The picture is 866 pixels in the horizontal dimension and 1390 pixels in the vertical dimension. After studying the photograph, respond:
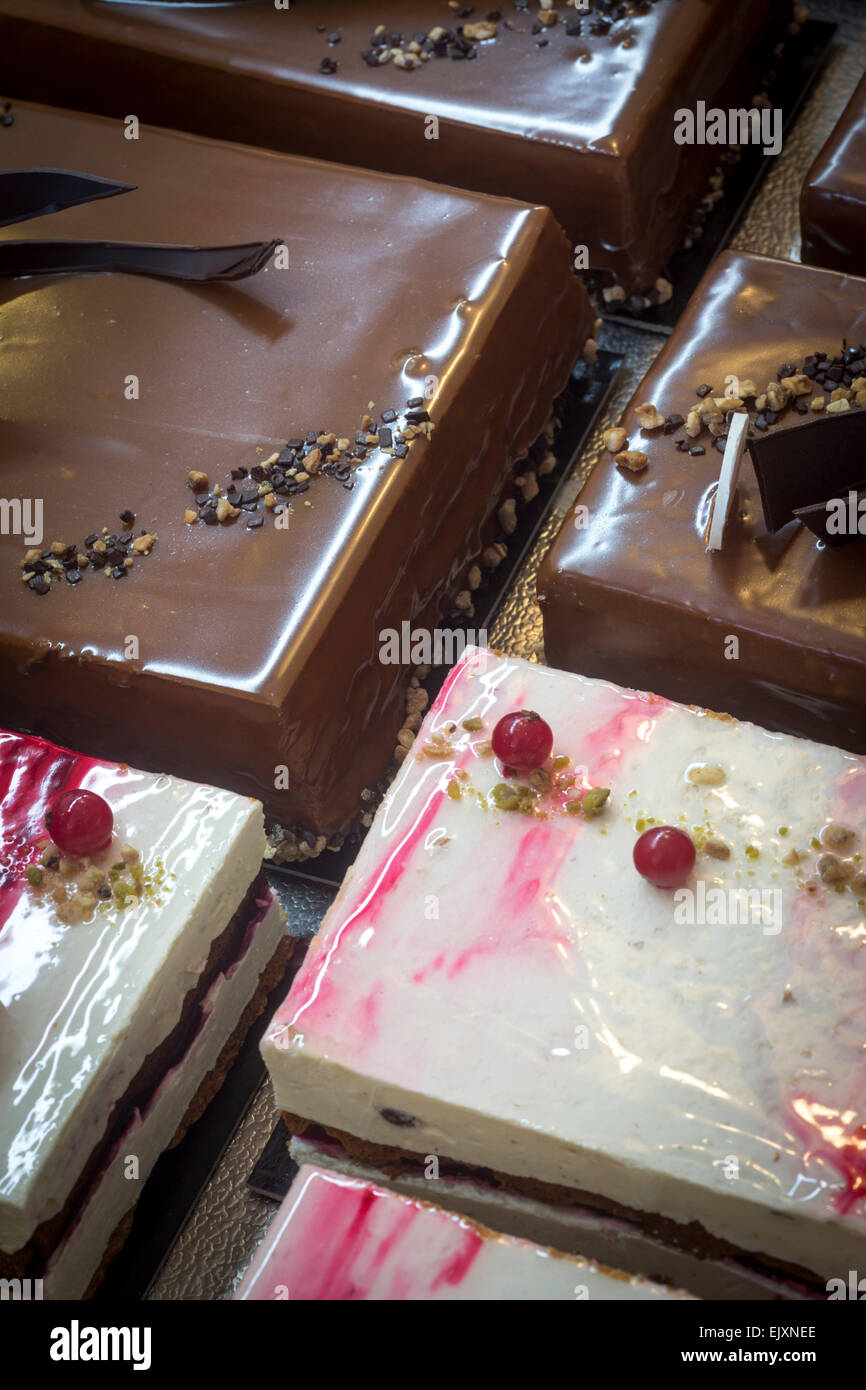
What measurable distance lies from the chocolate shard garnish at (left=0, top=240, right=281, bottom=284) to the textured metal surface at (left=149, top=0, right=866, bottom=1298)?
931 mm

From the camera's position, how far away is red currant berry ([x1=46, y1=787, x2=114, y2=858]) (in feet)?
9.07

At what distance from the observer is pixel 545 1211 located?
2.67 metres

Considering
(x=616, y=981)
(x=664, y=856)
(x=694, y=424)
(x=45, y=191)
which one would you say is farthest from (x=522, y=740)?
(x=45, y=191)

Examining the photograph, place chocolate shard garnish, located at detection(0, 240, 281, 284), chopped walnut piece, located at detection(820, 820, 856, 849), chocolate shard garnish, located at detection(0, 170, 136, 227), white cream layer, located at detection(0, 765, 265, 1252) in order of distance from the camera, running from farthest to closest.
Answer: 1. chocolate shard garnish, located at detection(0, 170, 136, 227)
2. chocolate shard garnish, located at detection(0, 240, 281, 284)
3. chopped walnut piece, located at detection(820, 820, 856, 849)
4. white cream layer, located at detection(0, 765, 265, 1252)

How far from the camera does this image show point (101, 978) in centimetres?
270

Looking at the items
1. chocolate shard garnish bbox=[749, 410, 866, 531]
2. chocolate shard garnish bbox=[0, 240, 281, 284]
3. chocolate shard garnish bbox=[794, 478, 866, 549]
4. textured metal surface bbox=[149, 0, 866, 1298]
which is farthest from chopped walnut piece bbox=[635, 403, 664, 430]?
chocolate shard garnish bbox=[0, 240, 281, 284]

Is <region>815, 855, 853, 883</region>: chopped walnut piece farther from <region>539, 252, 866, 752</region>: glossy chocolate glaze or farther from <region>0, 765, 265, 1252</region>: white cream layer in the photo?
<region>0, 765, 265, 1252</region>: white cream layer

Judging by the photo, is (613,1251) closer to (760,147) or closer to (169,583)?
(169,583)

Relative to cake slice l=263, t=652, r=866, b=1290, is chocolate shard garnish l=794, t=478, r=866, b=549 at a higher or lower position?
higher

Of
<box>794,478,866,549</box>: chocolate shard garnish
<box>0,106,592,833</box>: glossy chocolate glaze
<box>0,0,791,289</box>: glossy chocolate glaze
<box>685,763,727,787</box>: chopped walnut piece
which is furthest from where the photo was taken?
<box>0,0,791,289</box>: glossy chocolate glaze

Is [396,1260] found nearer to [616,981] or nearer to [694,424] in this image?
[616,981]

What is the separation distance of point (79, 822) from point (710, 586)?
127 centimetres

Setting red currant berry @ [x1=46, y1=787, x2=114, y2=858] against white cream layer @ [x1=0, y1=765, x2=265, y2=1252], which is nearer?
white cream layer @ [x1=0, y1=765, x2=265, y2=1252]

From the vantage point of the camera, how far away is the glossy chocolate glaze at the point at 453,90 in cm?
387
